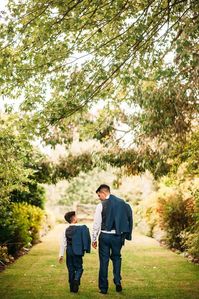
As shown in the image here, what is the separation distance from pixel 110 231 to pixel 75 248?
73 centimetres

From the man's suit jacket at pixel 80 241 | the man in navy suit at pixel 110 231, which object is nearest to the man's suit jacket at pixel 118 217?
the man in navy suit at pixel 110 231

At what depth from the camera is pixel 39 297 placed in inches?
315

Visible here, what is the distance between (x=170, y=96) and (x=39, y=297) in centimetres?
426

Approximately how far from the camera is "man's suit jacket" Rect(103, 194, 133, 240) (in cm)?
827

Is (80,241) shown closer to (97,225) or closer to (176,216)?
(97,225)

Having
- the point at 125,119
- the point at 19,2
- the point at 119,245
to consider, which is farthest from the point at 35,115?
the point at 125,119

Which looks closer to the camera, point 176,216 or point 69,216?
point 69,216

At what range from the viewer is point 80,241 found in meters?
8.45

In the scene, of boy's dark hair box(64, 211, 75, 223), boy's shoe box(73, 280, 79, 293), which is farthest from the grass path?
boy's dark hair box(64, 211, 75, 223)

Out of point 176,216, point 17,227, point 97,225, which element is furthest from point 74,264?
point 176,216

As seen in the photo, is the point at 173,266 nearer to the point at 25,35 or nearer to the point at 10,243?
the point at 10,243

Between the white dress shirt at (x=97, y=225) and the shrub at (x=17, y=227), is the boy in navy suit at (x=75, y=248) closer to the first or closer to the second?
the white dress shirt at (x=97, y=225)

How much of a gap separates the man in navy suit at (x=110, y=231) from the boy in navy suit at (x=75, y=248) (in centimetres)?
24

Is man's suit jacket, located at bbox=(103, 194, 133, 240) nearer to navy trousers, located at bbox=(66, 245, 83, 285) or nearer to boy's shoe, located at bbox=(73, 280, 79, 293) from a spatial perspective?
navy trousers, located at bbox=(66, 245, 83, 285)
